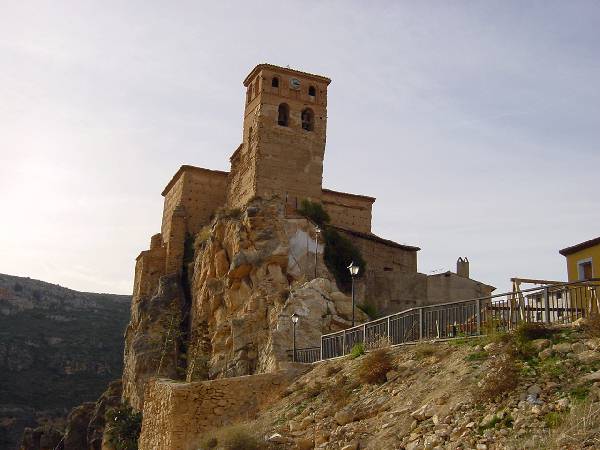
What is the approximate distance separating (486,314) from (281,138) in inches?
1032

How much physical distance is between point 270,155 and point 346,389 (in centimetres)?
2557

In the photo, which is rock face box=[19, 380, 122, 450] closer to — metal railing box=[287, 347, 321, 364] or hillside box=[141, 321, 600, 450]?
metal railing box=[287, 347, 321, 364]

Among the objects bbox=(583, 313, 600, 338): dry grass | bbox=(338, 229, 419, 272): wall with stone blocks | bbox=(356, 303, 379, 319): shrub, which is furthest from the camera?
bbox=(338, 229, 419, 272): wall with stone blocks

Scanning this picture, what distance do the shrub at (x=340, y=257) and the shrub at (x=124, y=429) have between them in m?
11.1

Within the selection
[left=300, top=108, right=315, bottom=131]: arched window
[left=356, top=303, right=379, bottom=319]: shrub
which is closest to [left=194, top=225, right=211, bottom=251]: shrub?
[left=300, top=108, right=315, bottom=131]: arched window

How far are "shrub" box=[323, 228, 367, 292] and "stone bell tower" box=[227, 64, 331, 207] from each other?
2810mm

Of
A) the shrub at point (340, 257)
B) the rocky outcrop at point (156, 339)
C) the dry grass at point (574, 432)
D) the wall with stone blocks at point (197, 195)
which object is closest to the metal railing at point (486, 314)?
the dry grass at point (574, 432)

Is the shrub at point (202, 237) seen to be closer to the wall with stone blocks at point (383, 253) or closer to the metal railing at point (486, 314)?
the wall with stone blocks at point (383, 253)

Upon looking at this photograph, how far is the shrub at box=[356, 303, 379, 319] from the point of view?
3338 cm

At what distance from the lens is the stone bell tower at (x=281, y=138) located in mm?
38469

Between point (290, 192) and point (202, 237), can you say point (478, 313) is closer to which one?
point (290, 192)

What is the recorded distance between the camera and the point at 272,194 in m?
37.9

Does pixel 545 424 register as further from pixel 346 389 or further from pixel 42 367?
pixel 42 367

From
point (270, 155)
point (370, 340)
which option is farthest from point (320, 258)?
point (370, 340)
